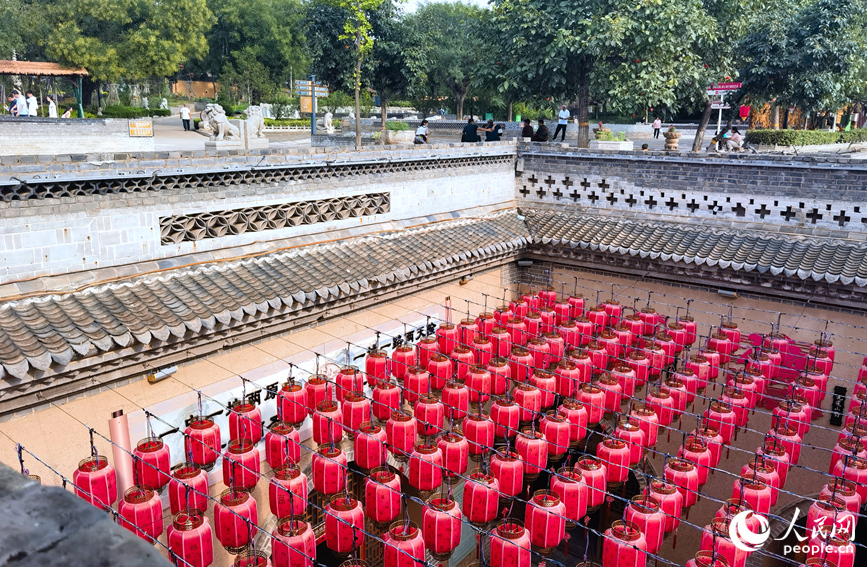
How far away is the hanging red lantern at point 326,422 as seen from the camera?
29.4 feet

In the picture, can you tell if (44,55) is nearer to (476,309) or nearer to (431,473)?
(476,309)

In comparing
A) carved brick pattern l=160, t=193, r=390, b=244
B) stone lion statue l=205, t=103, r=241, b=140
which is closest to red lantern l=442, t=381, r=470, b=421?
carved brick pattern l=160, t=193, r=390, b=244

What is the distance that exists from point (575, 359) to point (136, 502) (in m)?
6.97

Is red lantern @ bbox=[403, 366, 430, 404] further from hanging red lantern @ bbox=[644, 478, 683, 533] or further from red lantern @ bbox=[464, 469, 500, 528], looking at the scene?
hanging red lantern @ bbox=[644, 478, 683, 533]

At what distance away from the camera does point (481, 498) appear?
790 centimetres

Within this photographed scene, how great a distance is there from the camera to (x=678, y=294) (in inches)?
548

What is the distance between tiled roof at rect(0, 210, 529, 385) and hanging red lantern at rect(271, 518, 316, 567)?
2593mm

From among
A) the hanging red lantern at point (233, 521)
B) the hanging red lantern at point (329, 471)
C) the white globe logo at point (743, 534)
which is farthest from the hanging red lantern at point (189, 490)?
the white globe logo at point (743, 534)

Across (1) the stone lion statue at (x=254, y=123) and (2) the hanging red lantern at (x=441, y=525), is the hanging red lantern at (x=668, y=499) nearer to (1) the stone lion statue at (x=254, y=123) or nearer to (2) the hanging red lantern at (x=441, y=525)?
(2) the hanging red lantern at (x=441, y=525)

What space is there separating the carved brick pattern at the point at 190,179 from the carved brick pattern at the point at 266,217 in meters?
0.42

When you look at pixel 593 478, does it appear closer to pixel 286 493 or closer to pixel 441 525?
pixel 441 525

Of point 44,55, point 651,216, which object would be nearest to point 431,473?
point 651,216

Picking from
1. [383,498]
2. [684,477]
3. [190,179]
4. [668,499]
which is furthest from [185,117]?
[668,499]

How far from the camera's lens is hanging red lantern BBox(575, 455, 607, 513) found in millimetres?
8266
